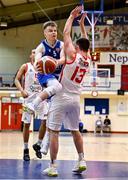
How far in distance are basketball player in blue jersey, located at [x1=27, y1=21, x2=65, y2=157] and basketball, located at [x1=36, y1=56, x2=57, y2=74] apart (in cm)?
8

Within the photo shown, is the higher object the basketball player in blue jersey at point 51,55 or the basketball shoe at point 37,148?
the basketball player in blue jersey at point 51,55

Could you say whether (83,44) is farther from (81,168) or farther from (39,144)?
(39,144)

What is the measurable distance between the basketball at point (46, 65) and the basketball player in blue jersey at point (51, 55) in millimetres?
79

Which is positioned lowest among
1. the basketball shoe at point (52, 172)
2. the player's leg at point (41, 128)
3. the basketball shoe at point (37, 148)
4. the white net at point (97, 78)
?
the basketball shoe at point (52, 172)

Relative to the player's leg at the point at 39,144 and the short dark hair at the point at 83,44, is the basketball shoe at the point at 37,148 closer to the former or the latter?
the player's leg at the point at 39,144

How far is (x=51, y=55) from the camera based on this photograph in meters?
7.25

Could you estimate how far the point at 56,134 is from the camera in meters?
6.48

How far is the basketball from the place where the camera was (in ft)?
21.3

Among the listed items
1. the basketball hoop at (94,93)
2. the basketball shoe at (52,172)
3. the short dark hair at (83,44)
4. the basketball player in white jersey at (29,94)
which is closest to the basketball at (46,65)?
the short dark hair at (83,44)

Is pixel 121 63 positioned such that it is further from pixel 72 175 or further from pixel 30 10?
pixel 72 175

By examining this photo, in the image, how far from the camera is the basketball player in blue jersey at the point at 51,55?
6462 mm

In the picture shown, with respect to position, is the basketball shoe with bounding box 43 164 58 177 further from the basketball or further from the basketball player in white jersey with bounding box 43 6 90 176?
the basketball

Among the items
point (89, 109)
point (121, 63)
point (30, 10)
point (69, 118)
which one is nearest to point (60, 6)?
point (30, 10)

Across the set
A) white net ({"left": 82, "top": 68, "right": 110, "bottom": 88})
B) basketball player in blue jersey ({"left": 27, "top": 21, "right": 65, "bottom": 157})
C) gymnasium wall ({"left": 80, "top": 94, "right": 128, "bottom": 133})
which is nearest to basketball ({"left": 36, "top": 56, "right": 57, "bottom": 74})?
basketball player in blue jersey ({"left": 27, "top": 21, "right": 65, "bottom": 157})
